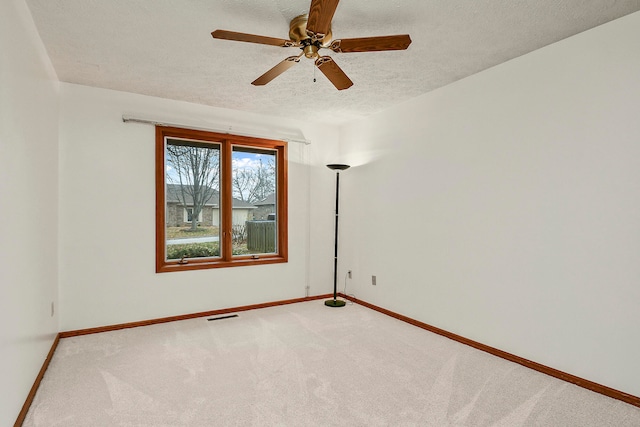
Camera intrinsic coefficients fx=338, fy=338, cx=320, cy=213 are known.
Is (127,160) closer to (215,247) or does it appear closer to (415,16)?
(215,247)

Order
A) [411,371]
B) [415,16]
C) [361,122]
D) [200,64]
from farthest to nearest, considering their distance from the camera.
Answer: [361,122]
[200,64]
[411,371]
[415,16]

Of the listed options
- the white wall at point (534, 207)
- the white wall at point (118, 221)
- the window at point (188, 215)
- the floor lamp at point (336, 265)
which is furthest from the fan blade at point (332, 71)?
the window at point (188, 215)

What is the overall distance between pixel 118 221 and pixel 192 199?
819 millimetres

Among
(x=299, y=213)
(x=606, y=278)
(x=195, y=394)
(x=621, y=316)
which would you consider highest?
(x=299, y=213)

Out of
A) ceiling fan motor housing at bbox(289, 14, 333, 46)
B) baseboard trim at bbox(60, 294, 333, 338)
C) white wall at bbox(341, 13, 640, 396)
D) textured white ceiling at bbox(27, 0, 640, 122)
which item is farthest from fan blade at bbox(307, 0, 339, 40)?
baseboard trim at bbox(60, 294, 333, 338)

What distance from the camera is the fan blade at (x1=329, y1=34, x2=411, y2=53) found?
1949 mm

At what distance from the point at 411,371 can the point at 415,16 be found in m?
2.49

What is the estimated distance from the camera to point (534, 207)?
2637mm

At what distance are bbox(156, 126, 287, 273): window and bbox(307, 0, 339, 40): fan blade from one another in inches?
94.4

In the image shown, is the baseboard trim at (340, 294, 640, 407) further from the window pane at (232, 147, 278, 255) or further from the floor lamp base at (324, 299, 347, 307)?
the window pane at (232, 147, 278, 255)

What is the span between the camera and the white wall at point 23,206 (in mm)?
1673

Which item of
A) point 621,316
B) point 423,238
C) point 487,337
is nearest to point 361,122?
point 423,238

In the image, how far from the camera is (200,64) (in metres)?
2.84

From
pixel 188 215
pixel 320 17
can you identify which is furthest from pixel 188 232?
pixel 320 17
